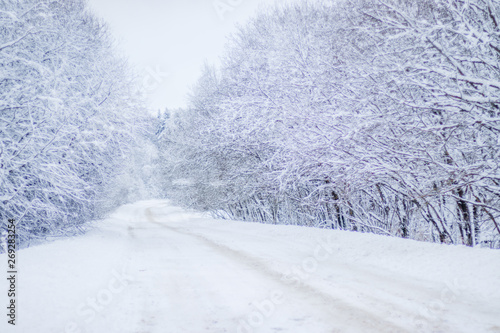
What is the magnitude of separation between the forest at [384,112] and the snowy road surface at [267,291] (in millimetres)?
1918

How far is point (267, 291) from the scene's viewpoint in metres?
5.04

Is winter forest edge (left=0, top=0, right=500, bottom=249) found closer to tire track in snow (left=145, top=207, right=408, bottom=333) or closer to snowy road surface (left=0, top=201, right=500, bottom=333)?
snowy road surface (left=0, top=201, right=500, bottom=333)

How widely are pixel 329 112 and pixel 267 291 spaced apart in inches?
257

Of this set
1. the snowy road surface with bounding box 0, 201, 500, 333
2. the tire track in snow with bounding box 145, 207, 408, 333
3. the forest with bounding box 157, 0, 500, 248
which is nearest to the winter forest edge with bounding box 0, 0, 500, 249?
the forest with bounding box 157, 0, 500, 248

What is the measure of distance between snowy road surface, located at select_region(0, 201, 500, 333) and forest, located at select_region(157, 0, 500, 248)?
192 cm

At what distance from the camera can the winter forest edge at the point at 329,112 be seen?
7117 millimetres

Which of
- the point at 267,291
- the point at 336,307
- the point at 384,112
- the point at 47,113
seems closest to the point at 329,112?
the point at 384,112

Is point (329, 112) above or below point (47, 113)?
below

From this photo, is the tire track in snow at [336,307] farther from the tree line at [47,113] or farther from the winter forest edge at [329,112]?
the tree line at [47,113]

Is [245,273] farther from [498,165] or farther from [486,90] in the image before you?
[486,90]

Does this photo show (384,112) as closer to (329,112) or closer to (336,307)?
(329,112)

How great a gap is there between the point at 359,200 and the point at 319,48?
634 centimetres

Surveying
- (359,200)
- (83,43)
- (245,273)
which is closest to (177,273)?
(245,273)

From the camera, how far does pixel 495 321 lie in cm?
365
